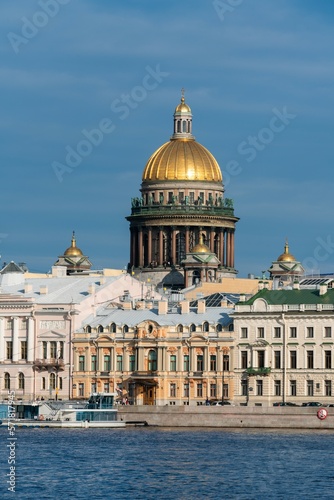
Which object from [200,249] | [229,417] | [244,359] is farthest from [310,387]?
[200,249]

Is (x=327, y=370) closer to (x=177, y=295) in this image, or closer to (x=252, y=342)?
(x=252, y=342)

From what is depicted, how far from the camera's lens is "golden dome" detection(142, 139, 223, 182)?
14450 cm

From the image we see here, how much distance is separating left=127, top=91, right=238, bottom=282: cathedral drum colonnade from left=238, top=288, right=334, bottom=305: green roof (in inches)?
1058

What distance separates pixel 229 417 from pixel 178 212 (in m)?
39.2

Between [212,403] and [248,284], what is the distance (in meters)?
24.4

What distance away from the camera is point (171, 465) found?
8294cm

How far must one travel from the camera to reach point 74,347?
12181 centimetres

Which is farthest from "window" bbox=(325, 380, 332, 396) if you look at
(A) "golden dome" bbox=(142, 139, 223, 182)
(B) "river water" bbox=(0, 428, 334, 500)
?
(A) "golden dome" bbox=(142, 139, 223, 182)

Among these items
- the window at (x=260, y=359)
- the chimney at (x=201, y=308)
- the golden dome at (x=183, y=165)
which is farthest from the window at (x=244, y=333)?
the golden dome at (x=183, y=165)

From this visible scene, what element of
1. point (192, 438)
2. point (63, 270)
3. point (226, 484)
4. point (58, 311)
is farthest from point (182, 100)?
point (226, 484)

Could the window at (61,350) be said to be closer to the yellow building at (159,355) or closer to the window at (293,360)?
the yellow building at (159,355)

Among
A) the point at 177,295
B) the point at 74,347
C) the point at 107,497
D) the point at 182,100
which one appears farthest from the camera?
the point at 182,100

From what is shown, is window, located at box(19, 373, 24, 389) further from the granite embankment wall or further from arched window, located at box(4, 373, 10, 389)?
the granite embankment wall

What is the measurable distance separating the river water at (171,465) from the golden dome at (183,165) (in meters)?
43.2
